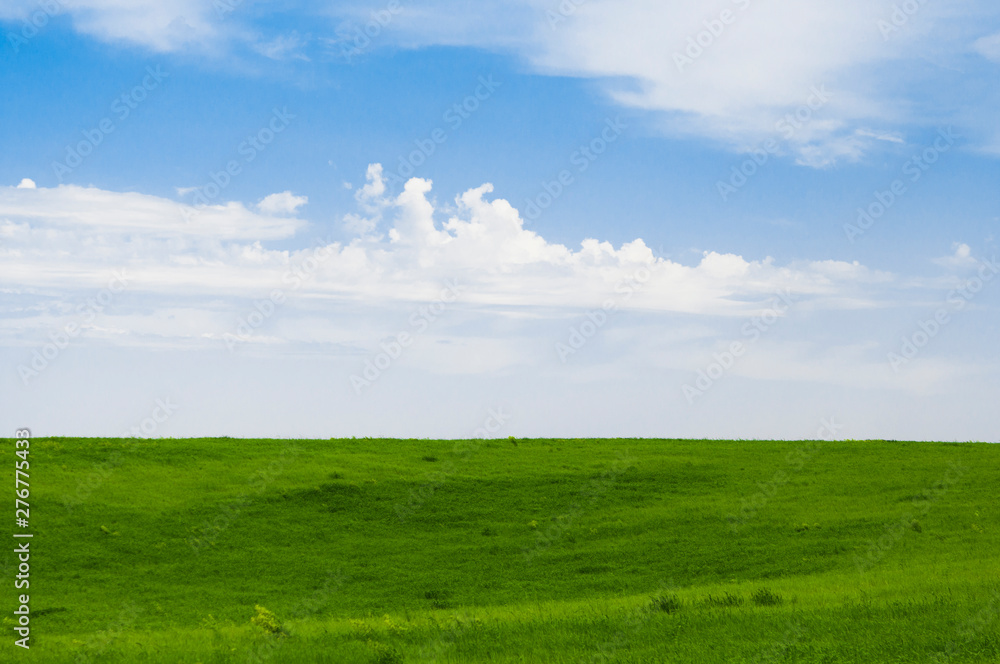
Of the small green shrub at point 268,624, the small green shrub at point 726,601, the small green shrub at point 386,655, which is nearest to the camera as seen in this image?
the small green shrub at point 386,655

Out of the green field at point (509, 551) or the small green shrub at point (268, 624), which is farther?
the small green shrub at point (268, 624)

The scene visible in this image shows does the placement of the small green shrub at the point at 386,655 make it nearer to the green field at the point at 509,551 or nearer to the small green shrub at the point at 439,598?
the green field at the point at 509,551

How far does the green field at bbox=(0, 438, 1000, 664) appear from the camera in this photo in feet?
47.0

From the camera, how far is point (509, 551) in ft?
90.8

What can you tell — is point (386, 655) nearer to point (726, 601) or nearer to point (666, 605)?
point (666, 605)

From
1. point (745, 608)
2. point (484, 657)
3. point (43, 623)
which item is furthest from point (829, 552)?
point (43, 623)

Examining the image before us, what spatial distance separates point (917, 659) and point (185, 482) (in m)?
28.8

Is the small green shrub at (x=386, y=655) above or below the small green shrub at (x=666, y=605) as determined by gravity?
below

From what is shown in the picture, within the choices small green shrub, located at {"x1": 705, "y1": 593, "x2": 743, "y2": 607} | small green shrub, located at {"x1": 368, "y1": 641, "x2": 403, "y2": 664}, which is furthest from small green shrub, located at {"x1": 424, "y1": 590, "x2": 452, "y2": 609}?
small green shrub, located at {"x1": 368, "y1": 641, "x2": 403, "y2": 664}

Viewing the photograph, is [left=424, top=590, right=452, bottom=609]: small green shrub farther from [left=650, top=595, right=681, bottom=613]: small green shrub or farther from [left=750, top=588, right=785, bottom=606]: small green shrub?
[left=750, top=588, right=785, bottom=606]: small green shrub

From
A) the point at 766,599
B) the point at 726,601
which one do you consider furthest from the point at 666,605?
the point at 766,599

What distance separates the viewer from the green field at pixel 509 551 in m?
14.3

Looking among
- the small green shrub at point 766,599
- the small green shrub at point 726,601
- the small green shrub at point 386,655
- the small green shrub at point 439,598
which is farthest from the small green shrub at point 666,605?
the small green shrub at point 439,598

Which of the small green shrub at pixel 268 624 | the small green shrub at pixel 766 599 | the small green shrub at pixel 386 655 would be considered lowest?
the small green shrub at pixel 386 655
